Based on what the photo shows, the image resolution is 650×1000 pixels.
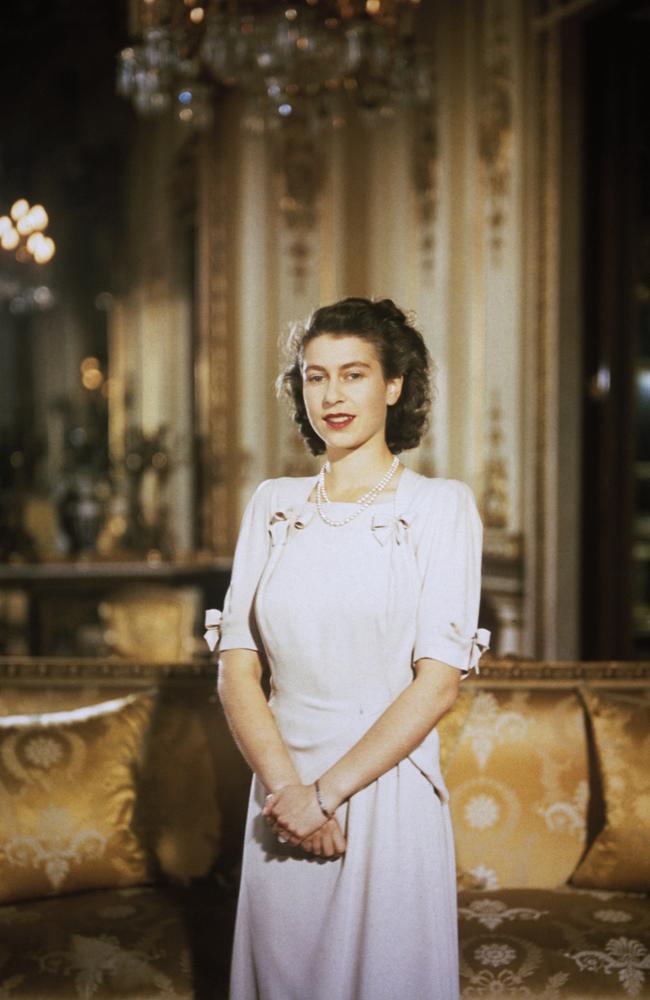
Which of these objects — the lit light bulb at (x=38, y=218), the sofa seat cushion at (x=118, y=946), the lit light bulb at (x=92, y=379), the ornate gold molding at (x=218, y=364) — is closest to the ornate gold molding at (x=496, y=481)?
the ornate gold molding at (x=218, y=364)

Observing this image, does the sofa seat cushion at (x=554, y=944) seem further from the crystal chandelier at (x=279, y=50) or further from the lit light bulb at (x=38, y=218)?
the lit light bulb at (x=38, y=218)

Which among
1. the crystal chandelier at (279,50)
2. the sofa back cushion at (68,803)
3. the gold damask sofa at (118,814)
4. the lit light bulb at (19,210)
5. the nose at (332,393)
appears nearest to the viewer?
the nose at (332,393)

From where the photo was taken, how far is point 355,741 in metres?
1.55

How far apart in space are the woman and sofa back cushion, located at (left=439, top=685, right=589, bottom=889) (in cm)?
69

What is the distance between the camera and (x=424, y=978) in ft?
5.01

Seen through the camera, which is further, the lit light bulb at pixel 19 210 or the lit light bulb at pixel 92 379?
the lit light bulb at pixel 92 379

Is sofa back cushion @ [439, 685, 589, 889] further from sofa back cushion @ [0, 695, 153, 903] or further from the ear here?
the ear

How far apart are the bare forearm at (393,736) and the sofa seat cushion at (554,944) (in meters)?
0.62

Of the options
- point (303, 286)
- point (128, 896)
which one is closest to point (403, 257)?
point (303, 286)

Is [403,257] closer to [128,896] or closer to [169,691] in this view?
[169,691]

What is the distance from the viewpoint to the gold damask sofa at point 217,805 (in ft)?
6.90

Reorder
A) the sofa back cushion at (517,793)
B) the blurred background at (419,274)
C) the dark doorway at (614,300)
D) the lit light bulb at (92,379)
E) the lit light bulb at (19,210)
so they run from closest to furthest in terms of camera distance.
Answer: the sofa back cushion at (517,793), the blurred background at (419,274), the dark doorway at (614,300), the lit light bulb at (19,210), the lit light bulb at (92,379)

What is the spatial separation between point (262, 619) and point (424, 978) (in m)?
→ 0.55

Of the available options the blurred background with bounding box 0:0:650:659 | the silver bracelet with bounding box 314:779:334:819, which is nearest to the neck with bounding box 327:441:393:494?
the silver bracelet with bounding box 314:779:334:819
